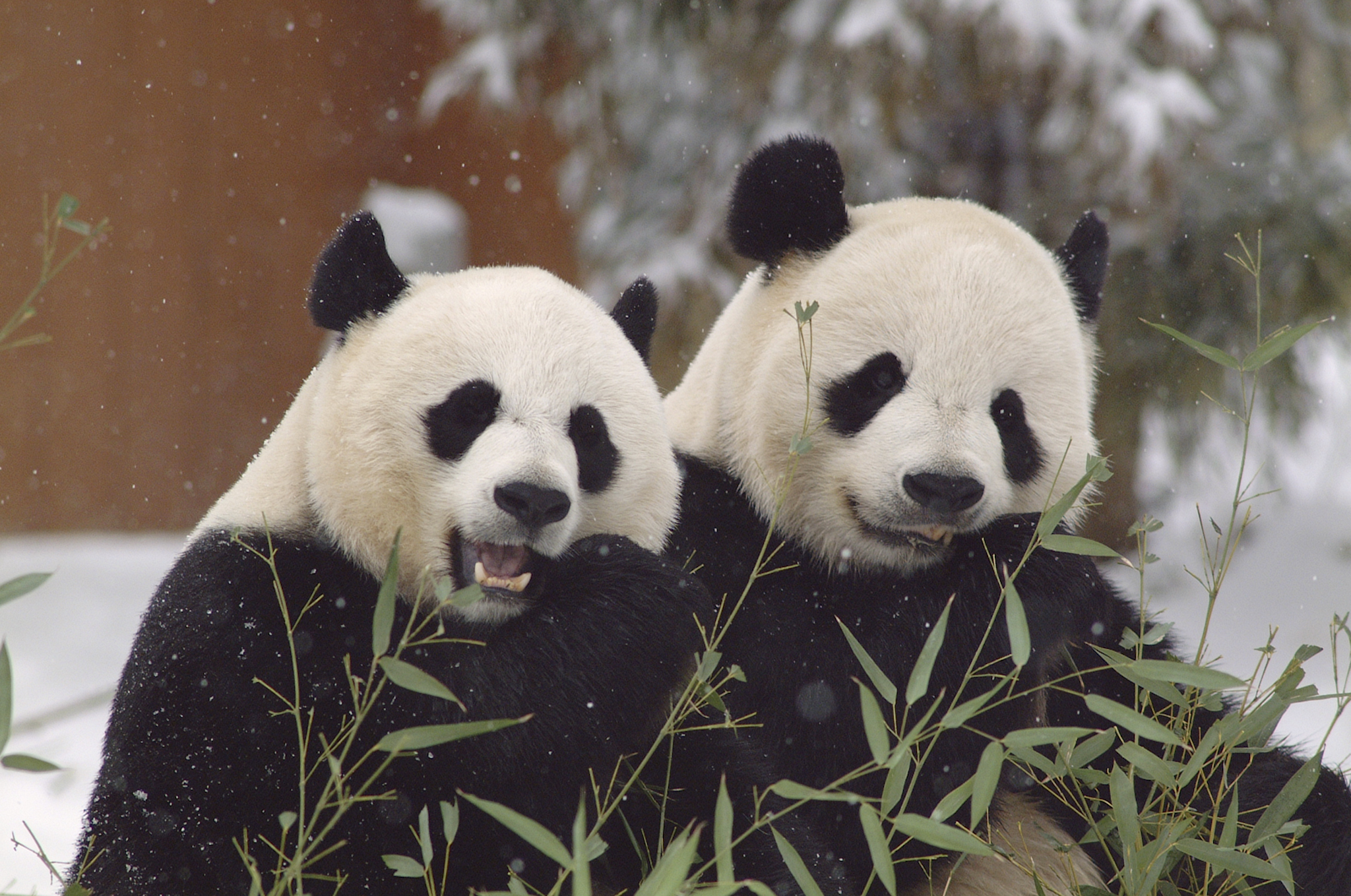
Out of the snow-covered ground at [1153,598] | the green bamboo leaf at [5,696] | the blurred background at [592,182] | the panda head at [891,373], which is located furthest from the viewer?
the blurred background at [592,182]

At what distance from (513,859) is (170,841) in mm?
424

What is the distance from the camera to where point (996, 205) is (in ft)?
17.1

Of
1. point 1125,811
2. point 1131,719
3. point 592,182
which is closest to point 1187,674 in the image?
point 1131,719

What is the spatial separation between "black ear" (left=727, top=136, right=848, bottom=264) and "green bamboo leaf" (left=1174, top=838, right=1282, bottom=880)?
1.10 m

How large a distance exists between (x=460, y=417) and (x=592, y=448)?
0.63 feet

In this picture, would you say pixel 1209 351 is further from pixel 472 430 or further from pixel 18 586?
pixel 18 586

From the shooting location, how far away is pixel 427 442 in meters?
1.78

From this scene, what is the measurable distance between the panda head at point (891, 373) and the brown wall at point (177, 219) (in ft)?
11.4

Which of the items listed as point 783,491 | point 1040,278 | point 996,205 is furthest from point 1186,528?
point 783,491

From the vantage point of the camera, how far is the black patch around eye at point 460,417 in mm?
1768

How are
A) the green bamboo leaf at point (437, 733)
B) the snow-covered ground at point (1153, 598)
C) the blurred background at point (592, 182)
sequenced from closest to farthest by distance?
1. the green bamboo leaf at point (437, 733)
2. the snow-covered ground at point (1153, 598)
3. the blurred background at point (592, 182)

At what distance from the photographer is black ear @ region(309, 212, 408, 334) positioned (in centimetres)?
189

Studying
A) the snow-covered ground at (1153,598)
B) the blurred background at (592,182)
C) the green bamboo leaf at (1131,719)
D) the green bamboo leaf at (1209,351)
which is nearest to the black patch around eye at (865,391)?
the green bamboo leaf at (1209,351)

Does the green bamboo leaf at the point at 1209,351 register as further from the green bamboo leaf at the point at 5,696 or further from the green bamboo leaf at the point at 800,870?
the green bamboo leaf at the point at 5,696
